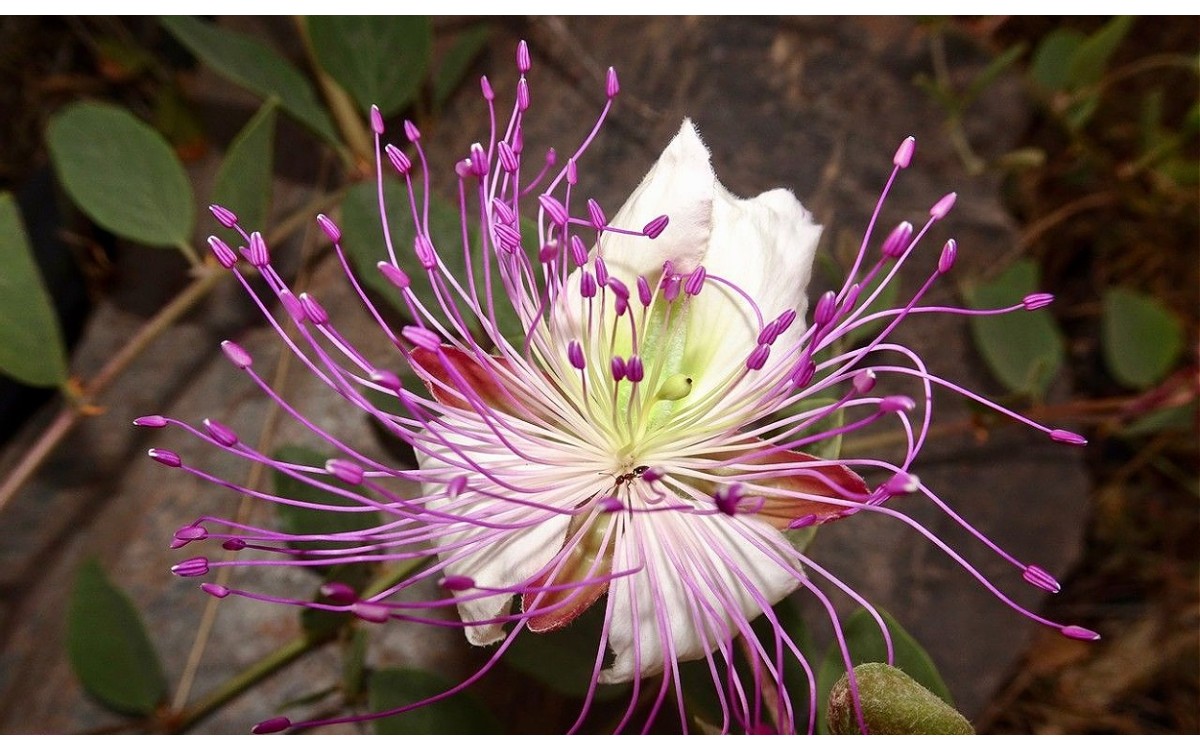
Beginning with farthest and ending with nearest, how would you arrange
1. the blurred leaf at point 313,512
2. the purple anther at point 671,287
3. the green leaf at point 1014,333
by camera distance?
the green leaf at point 1014,333, the blurred leaf at point 313,512, the purple anther at point 671,287

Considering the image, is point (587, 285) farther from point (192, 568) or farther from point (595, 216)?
point (192, 568)

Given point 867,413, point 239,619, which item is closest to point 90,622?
point 239,619

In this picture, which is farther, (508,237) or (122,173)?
(122,173)

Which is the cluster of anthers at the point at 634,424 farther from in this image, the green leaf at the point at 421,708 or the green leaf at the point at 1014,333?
the green leaf at the point at 1014,333

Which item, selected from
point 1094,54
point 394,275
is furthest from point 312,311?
point 1094,54

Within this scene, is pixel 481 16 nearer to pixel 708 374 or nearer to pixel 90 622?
pixel 708 374

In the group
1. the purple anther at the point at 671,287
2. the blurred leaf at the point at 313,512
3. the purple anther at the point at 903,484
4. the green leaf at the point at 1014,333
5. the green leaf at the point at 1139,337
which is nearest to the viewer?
the purple anther at the point at 903,484

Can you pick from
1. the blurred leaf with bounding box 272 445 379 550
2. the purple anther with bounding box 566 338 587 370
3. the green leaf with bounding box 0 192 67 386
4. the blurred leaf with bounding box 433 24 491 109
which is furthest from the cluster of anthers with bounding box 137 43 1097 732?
the blurred leaf with bounding box 433 24 491 109

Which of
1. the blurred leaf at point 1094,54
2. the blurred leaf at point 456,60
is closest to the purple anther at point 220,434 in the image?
the blurred leaf at point 456,60
